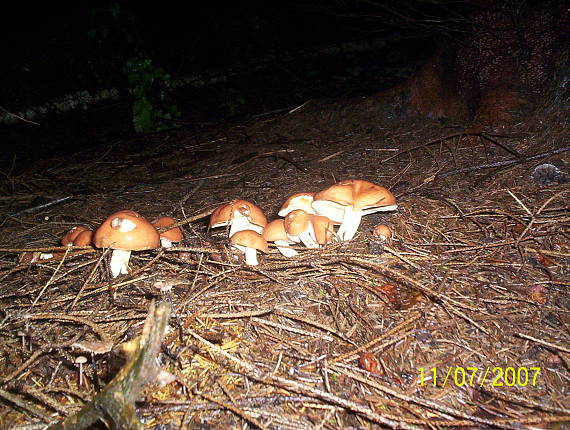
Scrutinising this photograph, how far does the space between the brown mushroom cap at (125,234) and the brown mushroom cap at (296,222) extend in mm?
865

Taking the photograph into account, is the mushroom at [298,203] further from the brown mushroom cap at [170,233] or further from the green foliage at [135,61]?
the green foliage at [135,61]

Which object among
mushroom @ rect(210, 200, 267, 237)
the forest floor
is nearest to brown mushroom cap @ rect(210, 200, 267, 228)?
mushroom @ rect(210, 200, 267, 237)

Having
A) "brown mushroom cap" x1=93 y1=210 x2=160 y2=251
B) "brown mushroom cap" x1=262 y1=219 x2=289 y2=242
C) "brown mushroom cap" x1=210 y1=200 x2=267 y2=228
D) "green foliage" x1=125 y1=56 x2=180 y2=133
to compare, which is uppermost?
"green foliage" x1=125 y1=56 x2=180 y2=133

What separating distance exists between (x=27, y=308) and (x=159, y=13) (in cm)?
1098

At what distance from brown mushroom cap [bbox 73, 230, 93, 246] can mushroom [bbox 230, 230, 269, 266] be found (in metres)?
0.97

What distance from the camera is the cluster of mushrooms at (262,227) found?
2.17 metres

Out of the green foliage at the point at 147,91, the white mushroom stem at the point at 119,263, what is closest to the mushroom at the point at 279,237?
the white mushroom stem at the point at 119,263

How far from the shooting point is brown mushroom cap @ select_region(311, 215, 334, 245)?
2434 millimetres

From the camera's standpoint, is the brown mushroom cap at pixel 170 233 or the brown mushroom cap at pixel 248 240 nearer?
the brown mushroom cap at pixel 248 240

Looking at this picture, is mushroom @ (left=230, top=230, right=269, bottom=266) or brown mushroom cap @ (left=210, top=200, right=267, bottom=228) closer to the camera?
mushroom @ (left=230, top=230, right=269, bottom=266)

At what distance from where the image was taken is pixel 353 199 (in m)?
2.35

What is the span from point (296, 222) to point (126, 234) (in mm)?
1063

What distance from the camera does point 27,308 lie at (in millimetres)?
1999
